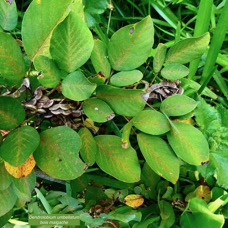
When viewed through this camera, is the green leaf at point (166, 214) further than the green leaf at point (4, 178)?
Yes

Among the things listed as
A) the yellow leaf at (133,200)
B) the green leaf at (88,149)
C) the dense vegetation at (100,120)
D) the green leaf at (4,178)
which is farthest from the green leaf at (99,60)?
the yellow leaf at (133,200)

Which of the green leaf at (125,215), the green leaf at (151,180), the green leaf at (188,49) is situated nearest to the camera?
the green leaf at (188,49)

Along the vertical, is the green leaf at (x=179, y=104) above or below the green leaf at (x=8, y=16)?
below

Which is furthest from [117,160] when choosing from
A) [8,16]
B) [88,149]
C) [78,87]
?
[8,16]

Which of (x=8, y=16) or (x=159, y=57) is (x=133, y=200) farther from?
(x=8, y=16)

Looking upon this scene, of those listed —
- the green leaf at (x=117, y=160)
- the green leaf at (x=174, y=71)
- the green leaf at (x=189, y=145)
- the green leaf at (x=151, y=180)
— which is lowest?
the green leaf at (x=151, y=180)

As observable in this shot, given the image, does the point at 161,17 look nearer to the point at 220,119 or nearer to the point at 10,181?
the point at 220,119

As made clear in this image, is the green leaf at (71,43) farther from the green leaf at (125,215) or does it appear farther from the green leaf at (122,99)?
the green leaf at (125,215)

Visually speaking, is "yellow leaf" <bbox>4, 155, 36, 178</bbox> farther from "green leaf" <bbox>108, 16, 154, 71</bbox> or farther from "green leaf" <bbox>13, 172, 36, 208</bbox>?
"green leaf" <bbox>108, 16, 154, 71</bbox>
